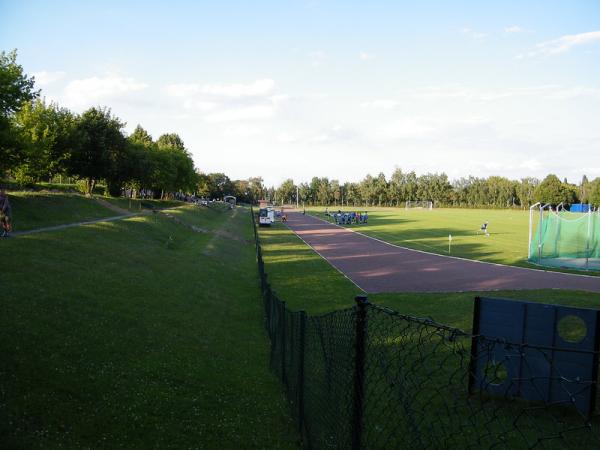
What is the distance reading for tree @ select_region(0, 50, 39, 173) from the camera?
2545 cm

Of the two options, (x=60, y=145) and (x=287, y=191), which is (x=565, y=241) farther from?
(x=287, y=191)

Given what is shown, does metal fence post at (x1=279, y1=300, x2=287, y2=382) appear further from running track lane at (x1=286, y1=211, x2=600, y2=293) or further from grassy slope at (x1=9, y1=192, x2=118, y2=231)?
grassy slope at (x1=9, y1=192, x2=118, y2=231)

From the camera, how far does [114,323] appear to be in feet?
36.6

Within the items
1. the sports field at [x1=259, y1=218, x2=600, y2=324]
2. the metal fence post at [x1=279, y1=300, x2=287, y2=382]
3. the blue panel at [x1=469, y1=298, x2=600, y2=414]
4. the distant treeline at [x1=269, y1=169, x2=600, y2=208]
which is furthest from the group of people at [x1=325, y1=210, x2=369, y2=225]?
the distant treeline at [x1=269, y1=169, x2=600, y2=208]

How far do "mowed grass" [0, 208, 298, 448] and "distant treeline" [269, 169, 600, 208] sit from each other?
425 ft

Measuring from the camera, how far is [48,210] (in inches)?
1145

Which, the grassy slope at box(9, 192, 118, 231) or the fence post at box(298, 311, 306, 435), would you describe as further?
the grassy slope at box(9, 192, 118, 231)

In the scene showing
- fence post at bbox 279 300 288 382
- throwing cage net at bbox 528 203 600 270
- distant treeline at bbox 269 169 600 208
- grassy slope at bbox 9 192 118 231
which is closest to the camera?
fence post at bbox 279 300 288 382

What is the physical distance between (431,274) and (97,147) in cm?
3296

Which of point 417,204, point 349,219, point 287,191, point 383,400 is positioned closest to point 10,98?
point 383,400

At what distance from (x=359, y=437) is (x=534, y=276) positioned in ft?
72.3

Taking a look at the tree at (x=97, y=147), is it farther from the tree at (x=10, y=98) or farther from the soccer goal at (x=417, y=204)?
the soccer goal at (x=417, y=204)

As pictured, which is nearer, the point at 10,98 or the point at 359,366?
the point at 359,366

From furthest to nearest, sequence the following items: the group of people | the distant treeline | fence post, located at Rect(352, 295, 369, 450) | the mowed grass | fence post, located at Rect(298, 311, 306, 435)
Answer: the distant treeline → the group of people → the mowed grass → fence post, located at Rect(298, 311, 306, 435) → fence post, located at Rect(352, 295, 369, 450)
